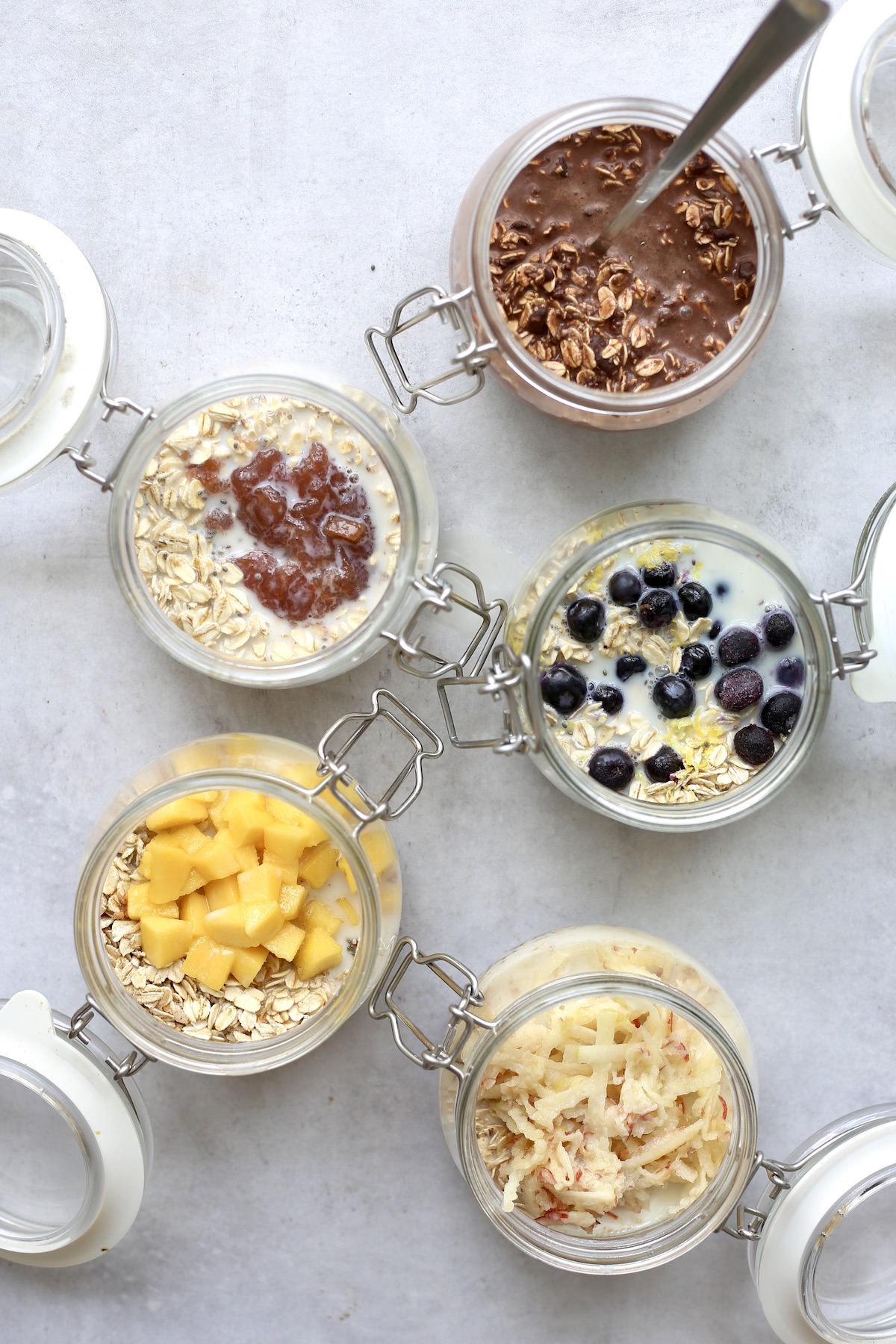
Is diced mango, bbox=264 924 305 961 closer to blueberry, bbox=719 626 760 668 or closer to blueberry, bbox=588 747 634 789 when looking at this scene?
blueberry, bbox=588 747 634 789

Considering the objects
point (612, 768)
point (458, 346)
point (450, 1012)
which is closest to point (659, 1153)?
point (450, 1012)

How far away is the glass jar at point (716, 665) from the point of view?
3.63ft

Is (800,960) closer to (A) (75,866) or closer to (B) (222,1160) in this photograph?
(B) (222,1160)

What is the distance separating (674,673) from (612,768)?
12 cm

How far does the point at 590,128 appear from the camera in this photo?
1155 millimetres

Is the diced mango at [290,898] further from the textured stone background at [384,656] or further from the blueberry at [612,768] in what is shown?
the blueberry at [612,768]

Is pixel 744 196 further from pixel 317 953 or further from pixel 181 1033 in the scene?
pixel 181 1033

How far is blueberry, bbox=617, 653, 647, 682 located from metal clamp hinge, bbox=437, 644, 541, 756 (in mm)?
109

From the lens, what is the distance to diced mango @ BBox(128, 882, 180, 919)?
1149mm

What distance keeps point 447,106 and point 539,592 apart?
60 cm

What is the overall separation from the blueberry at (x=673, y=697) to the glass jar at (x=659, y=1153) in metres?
0.28

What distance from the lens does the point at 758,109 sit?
4.22 feet

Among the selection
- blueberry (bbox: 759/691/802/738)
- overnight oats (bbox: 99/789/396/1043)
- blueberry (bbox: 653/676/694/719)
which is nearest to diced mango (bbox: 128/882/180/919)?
overnight oats (bbox: 99/789/396/1043)

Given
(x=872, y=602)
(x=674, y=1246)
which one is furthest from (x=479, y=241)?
(x=674, y=1246)
